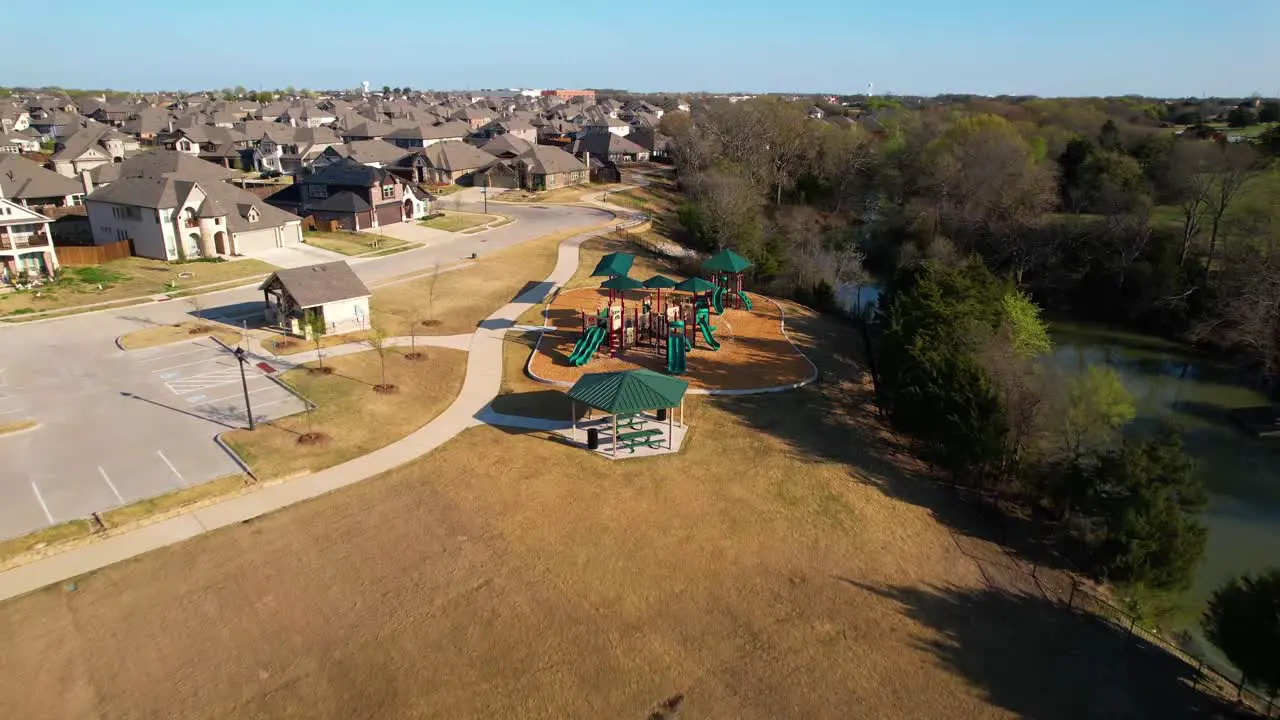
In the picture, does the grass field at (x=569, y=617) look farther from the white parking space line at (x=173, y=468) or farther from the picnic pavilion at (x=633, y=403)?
the white parking space line at (x=173, y=468)

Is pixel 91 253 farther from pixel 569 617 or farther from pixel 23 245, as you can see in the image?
pixel 569 617

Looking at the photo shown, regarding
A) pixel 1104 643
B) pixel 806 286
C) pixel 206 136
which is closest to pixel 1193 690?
pixel 1104 643

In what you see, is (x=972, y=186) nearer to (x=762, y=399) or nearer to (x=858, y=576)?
(x=762, y=399)

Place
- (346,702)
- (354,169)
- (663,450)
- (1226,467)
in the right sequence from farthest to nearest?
(354,169)
(1226,467)
(663,450)
(346,702)

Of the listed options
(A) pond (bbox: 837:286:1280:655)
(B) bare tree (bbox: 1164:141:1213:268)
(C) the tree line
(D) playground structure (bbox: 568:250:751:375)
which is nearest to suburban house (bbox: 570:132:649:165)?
(C) the tree line

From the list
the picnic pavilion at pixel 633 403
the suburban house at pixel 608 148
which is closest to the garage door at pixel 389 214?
the suburban house at pixel 608 148

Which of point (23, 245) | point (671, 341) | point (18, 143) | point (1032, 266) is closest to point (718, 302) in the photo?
point (671, 341)

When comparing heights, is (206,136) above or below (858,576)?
above
